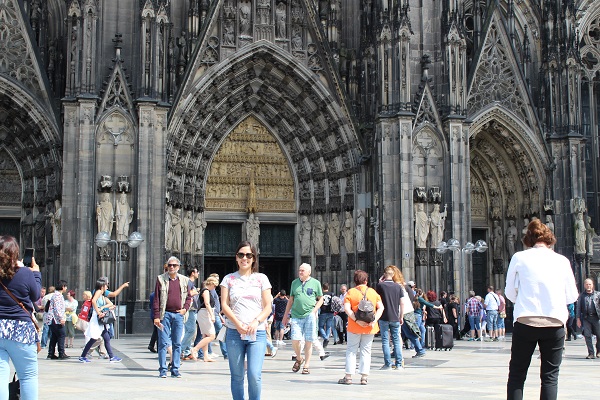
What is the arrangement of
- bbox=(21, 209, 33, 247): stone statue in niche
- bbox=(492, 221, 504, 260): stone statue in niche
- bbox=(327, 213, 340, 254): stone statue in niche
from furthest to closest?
1. bbox=(492, 221, 504, 260): stone statue in niche
2. bbox=(327, 213, 340, 254): stone statue in niche
3. bbox=(21, 209, 33, 247): stone statue in niche

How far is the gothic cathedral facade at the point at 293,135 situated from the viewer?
26703 mm

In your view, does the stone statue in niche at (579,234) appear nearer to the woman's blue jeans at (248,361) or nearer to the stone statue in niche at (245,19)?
the stone statue in niche at (245,19)

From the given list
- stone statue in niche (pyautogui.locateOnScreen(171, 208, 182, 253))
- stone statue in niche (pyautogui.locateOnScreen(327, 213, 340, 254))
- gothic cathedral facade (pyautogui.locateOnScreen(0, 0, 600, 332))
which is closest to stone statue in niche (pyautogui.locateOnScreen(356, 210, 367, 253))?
gothic cathedral facade (pyautogui.locateOnScreen(0, 0, 600, 332))

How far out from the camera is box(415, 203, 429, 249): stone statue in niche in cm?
2830

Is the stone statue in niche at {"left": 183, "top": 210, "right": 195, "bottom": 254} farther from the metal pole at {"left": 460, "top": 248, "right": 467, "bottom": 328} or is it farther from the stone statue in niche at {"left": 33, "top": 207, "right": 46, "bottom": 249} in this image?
the metal pole at {"left": 460, "top": 248, "right": 467, "bottom": 328}

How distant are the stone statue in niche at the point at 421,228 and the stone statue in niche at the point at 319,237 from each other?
3.85 m

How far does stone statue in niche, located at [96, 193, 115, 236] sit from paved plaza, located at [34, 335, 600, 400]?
7480 mm

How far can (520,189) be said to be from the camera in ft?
106

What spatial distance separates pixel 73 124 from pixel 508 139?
14.8 m

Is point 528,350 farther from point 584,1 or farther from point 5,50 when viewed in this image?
point 584,1

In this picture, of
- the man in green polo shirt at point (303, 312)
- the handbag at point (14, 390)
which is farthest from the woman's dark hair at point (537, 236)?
the man in green polo shirt at point (303, 312)

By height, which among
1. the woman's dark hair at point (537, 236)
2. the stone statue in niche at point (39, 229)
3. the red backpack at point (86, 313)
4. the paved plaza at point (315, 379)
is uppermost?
the stone statue in niche at point (39, 229)

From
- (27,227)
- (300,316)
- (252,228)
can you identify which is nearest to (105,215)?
(27,227)

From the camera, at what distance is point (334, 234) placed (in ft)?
100
